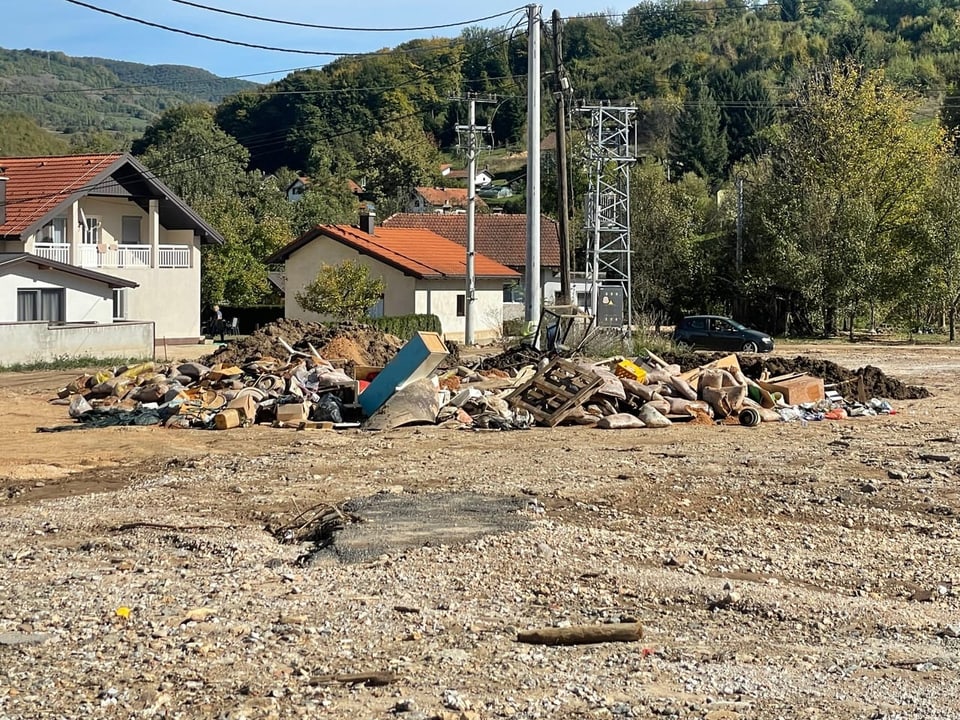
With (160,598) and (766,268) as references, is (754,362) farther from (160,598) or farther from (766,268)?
(766,268)

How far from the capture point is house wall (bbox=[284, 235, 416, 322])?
5269cm

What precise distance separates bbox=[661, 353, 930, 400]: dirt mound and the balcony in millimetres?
25784

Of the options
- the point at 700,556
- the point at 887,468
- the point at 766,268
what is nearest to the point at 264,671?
the point at 700,556

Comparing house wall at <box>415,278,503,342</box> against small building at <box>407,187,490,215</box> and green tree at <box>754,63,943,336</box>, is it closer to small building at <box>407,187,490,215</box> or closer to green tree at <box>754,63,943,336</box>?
green tree at <box>754,63,943,336</box>

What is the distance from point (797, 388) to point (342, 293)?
26819 mm

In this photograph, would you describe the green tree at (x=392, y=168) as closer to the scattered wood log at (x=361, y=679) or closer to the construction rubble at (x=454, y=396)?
the construction rubble at (x=454, y=396)

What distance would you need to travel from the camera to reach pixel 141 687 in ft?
22.5

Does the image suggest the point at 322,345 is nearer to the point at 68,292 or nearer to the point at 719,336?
the point at 68,292

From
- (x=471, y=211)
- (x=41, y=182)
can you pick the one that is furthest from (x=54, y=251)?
(x=471, y=211)

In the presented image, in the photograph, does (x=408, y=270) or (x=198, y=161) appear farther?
(x=198, y=161)

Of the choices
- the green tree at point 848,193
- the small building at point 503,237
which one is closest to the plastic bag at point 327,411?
the green tree at point 848,193

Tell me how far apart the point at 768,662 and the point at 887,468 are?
27.9 ft

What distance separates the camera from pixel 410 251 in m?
54.8

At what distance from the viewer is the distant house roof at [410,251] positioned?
171ft
